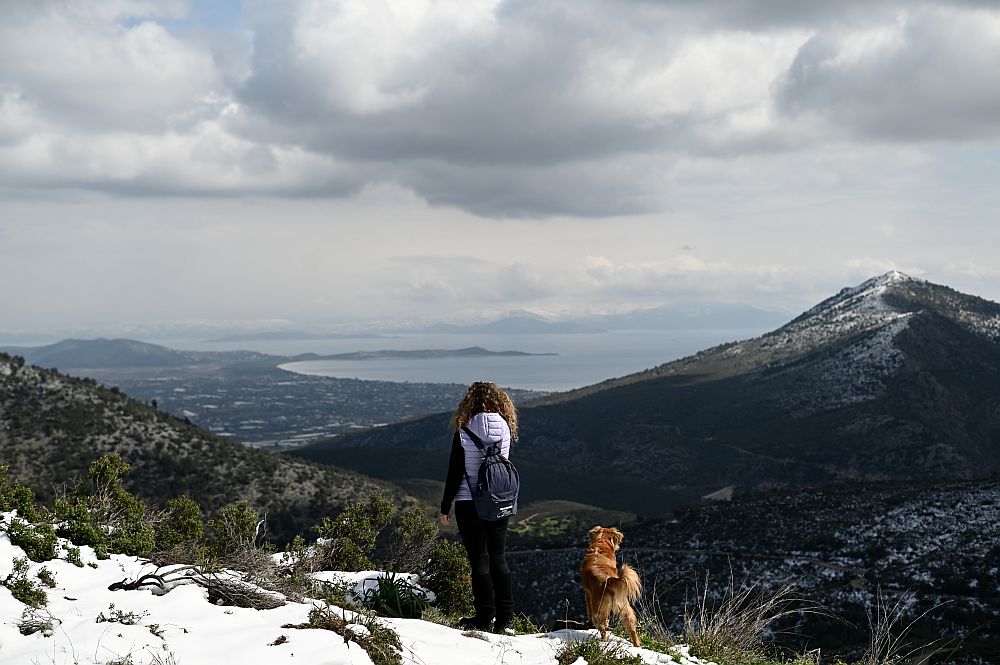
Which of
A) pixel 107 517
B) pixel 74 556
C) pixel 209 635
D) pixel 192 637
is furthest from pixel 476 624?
pixel 107 517

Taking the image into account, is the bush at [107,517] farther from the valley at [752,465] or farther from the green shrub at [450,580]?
the valley at [752,465]

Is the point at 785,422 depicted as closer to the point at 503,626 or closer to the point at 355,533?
the point at 355,533

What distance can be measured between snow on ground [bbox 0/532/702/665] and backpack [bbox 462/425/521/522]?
1.12m

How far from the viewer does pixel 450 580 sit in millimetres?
9789

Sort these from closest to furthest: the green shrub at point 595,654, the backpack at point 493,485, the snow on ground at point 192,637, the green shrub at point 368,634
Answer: the snow on ground at point 192,637, the green shrub at point 368,634, the green shrub at point 595,654, the backpack at point 493,485

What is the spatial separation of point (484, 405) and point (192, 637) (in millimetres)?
3210

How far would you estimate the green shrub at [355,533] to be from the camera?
1091 centimetres

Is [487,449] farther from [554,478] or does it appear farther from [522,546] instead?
[554,478]

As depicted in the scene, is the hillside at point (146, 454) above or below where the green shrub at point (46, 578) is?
below

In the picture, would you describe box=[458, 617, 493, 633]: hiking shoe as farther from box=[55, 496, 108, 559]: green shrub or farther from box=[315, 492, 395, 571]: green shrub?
box=[55, 496, 108, 559]: green shrub

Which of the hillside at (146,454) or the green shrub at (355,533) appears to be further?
the hillside at (146,454)

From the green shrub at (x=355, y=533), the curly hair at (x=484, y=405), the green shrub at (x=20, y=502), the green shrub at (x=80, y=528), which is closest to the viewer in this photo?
the curly hair at (x=484, y=405)

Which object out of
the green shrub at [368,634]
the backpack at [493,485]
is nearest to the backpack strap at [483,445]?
the backpack at [493,485]

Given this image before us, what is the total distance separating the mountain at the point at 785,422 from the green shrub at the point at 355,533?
249ft
